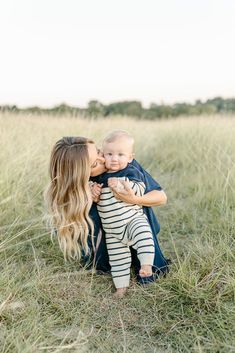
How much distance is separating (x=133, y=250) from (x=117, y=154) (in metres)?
0.63

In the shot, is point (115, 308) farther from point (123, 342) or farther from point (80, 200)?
point (80, 200)

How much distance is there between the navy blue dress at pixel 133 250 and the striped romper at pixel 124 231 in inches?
2.4

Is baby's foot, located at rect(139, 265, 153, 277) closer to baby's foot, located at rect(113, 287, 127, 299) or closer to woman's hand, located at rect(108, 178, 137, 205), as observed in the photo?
baby's foot, located at rect(113, 287, 127, 299)

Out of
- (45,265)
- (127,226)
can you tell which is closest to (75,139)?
(127,226)

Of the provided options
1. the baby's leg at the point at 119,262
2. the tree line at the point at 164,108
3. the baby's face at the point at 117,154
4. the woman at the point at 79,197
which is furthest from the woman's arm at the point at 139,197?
the tree line at the point at 164,108

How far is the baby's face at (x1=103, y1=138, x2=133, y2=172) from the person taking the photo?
8.98 feet

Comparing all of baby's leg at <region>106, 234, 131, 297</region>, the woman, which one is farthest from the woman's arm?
baby's leg at <region>106, 234, 131, 297</region>

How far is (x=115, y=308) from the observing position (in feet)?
9.12

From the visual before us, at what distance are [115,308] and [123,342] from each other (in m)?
0.31

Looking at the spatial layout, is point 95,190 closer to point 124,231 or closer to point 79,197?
point 79,197

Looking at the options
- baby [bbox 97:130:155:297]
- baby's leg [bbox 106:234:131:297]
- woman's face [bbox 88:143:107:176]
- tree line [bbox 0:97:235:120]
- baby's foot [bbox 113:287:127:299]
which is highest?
woman's face [bbox 88:143:107:176]

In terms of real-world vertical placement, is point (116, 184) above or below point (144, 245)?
above

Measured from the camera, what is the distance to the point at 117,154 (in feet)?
9.07

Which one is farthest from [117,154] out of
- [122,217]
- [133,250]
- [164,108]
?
[164,108]
